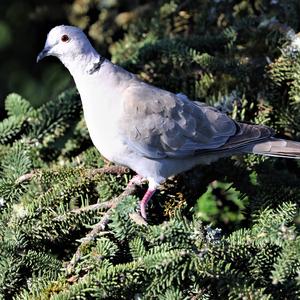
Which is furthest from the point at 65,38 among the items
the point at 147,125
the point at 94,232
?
the point at 94,232

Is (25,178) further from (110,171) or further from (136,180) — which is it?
(136,180)

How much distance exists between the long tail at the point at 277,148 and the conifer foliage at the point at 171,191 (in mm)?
79

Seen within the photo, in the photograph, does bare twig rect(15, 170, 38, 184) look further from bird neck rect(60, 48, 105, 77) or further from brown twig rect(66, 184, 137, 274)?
bird neck rect(60, 48, 105, 77)

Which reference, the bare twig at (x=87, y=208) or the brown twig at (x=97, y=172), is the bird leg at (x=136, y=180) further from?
the bare twig at (x=87, y=208)

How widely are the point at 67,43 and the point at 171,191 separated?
80cm

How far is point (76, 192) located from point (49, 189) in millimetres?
105

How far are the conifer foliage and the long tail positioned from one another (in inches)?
3.1

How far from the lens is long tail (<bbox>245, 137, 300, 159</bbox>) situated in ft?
9.16

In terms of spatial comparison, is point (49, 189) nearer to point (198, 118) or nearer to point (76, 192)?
point (76, 192)

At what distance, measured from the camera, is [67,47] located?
2.91 meters

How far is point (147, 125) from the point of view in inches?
111

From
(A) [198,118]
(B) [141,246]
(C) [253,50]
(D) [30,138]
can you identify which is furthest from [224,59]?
(B) [141,246]

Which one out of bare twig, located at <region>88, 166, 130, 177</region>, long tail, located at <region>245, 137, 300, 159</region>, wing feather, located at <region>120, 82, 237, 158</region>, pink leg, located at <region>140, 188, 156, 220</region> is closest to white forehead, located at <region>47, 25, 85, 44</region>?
wing feather, located at <region>120, 82, 237, 158</region>

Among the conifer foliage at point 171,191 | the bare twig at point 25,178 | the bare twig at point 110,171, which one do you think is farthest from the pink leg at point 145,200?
the bare twig at point 25,178
